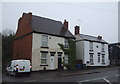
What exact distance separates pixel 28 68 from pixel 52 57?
26.9 feet

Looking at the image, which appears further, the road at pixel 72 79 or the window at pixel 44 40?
the window at pixel 44 40

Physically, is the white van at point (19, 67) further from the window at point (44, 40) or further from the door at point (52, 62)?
the door at point (52, 62)

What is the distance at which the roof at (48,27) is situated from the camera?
1024 inches

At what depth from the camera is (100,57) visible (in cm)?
3438

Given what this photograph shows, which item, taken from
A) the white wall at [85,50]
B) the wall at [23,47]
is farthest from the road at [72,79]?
the white wall at [85,50]

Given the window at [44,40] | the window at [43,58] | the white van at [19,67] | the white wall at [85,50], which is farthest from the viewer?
the white wall at [85,50]

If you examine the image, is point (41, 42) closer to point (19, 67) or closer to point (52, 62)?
point (52, 62)

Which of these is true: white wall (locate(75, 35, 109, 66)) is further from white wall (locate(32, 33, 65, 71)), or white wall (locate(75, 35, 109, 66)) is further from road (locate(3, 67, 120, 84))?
road (locate(3, 67, 120, 84))

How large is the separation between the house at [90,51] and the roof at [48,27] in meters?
3.89

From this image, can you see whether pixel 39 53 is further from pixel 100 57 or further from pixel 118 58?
pixel 118 58

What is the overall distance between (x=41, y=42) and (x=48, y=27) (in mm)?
4182

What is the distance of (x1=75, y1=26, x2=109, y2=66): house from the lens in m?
31.3

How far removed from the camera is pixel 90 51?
32.2 metres

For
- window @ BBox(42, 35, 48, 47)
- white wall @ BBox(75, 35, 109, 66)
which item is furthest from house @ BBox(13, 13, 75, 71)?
white wall @ BBox(75, 35, 109, 66)
